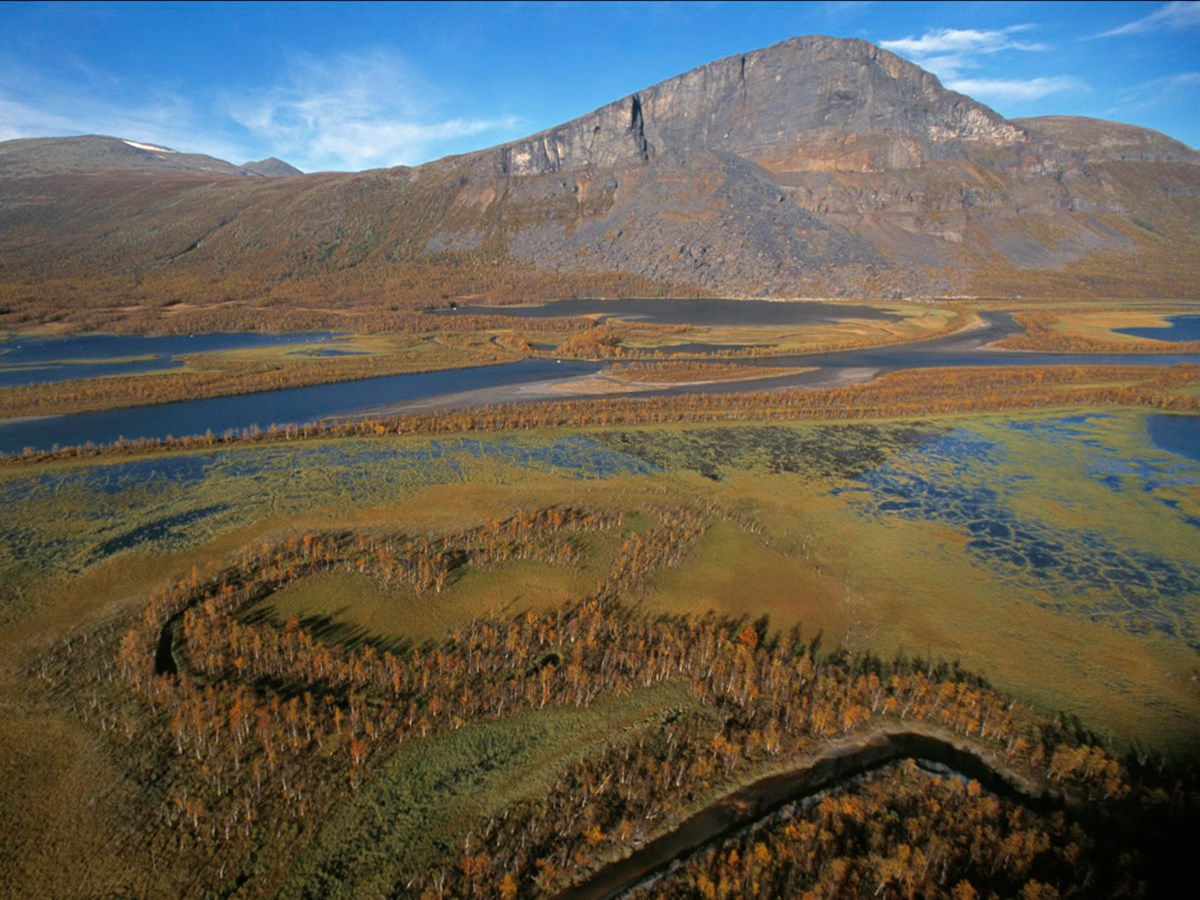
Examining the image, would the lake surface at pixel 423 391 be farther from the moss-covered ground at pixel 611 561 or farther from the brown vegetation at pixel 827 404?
the moss-covered ground at pixel 611 561

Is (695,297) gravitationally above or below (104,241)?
below

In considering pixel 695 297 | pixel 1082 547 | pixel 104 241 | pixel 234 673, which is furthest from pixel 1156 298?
pixel 104 241

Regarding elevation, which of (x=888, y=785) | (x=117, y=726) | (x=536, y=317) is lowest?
(x=888, y=785)

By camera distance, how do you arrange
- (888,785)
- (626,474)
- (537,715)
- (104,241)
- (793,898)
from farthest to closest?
(104,241) < (626,474) < (537,715) < (888,785) < (793,898)

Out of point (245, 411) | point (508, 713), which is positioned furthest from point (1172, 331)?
point (245, 411)

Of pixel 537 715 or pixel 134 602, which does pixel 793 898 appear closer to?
pixel 537 715

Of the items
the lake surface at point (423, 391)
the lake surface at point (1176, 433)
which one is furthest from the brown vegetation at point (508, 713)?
the lake surface at point (1176, 433)

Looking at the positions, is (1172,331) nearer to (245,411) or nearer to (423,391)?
(423,391)
